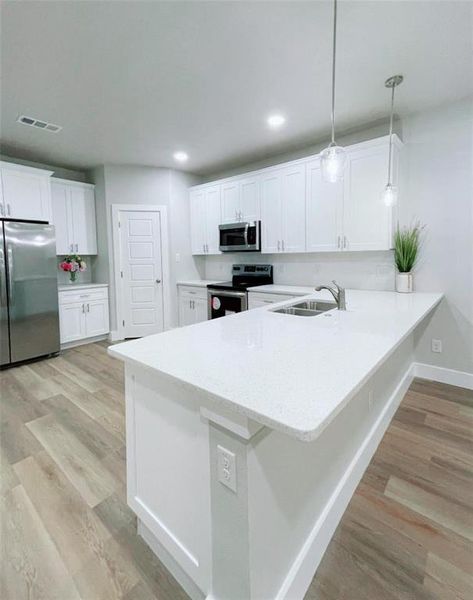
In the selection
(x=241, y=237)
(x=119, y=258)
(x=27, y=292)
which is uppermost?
(x=241, y=237)

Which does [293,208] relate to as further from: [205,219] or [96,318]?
[96,318]

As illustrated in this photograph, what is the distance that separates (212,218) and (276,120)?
1.84 m

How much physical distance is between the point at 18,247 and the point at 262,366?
390 centimetres

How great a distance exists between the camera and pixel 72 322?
4414 mm

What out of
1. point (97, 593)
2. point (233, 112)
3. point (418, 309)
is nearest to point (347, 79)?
point (233, 112)

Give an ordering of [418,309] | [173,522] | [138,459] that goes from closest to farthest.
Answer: [173,522]
[138,459]
[418,309]

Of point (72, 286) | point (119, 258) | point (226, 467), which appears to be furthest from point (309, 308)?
point (72, 286)

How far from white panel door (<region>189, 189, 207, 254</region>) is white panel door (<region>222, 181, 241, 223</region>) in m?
0.47

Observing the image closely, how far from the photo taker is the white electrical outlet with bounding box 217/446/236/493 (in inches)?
35.5

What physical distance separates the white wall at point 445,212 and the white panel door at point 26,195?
4487 millimetres

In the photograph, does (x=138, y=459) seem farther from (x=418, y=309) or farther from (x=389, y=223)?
(x=389, y=223)

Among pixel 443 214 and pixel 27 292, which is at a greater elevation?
pixel 443 214

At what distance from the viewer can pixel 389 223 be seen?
299cm

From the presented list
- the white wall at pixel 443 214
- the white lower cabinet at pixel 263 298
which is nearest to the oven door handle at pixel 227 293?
the white lower cabinet at pixel 263 298
